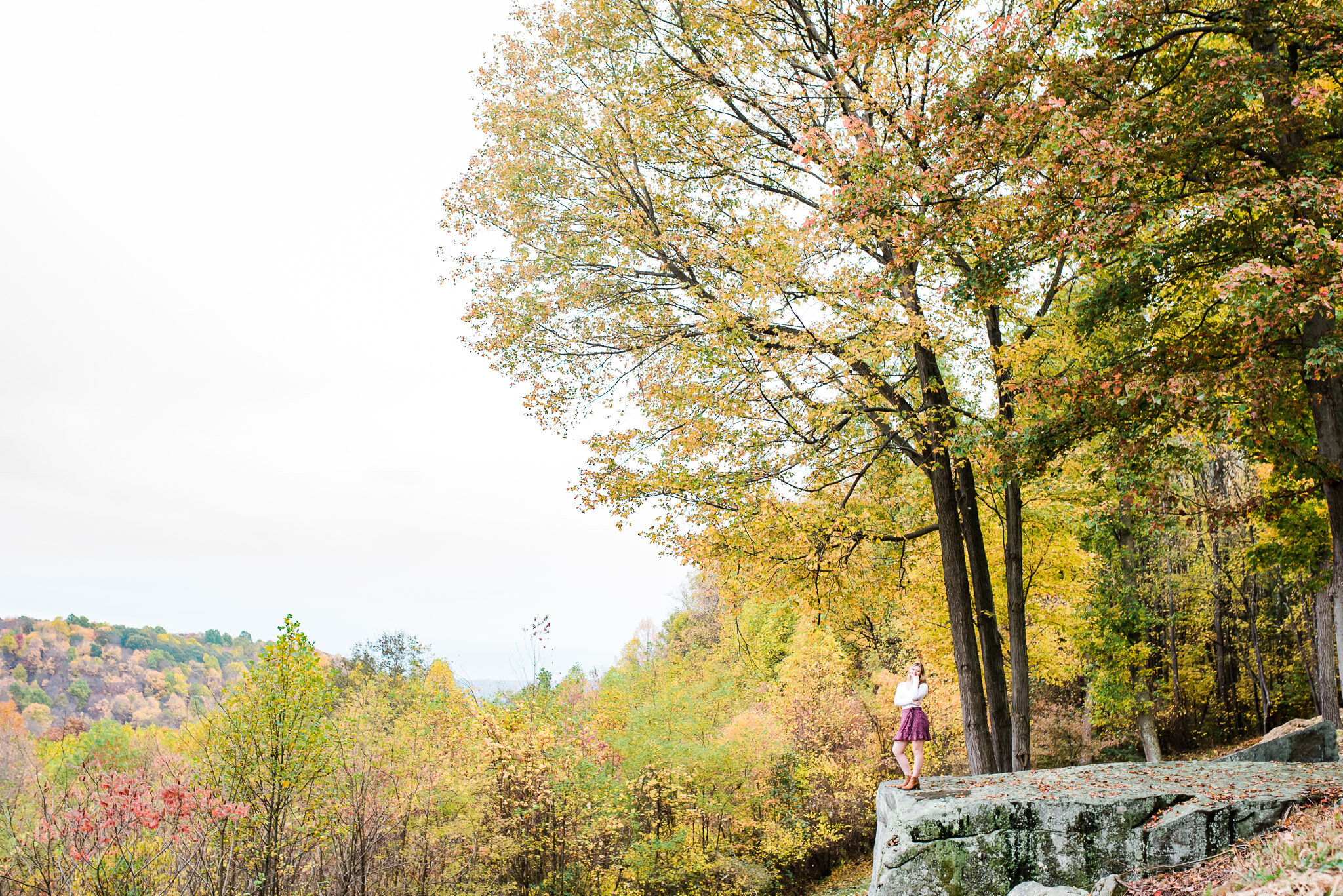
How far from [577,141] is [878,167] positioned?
16.7 feet

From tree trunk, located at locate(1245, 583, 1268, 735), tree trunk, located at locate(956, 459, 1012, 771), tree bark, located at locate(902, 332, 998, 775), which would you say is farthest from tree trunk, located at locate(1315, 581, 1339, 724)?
tree bark, located at locate(902, 332, 998, 775)

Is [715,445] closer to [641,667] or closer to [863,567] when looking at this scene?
[863,567]

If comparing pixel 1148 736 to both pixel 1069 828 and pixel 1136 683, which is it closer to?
pixel 1136 683

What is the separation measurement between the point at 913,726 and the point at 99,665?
208 feet

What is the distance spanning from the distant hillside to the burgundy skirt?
43984mm

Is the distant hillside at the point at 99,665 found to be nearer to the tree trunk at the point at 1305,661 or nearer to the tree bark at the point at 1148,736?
the tree bark at the point at 1148,736

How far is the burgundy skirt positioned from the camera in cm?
844

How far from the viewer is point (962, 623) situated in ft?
32.1

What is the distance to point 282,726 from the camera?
32.0 ft

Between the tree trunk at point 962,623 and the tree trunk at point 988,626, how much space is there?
0.26 meters

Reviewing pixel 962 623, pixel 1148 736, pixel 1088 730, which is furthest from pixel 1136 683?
pixel 962 623

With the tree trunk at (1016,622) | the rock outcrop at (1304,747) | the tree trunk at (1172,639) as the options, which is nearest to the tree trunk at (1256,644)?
the tree trunk at (1172,639)

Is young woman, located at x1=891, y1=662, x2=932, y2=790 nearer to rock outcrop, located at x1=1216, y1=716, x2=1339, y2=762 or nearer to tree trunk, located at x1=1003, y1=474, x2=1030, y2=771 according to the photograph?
tree trunk, located at x1=1003, y1=474, x2=1030, y2=771

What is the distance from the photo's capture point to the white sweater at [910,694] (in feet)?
27.8
